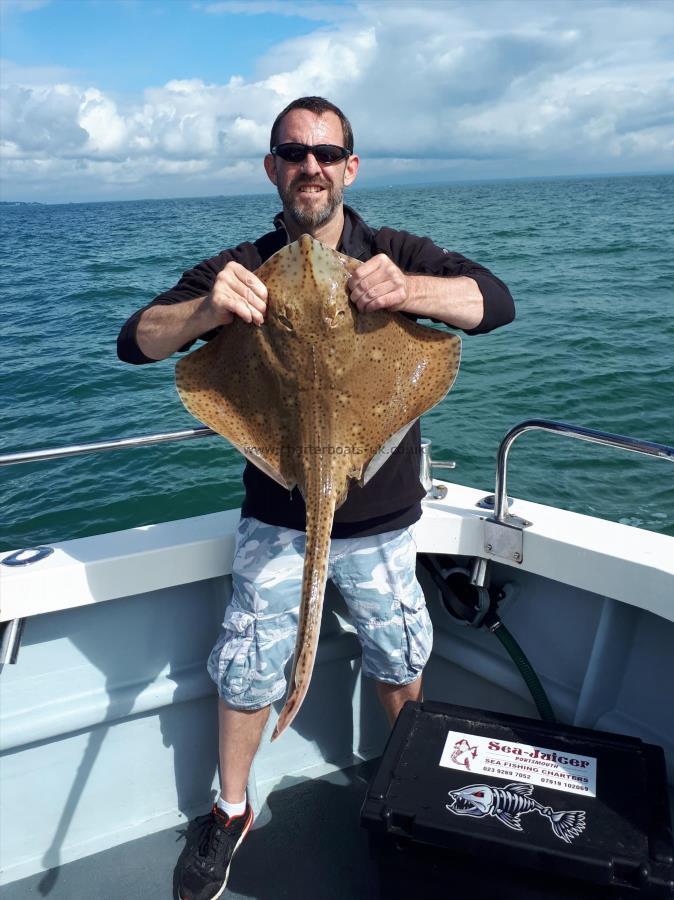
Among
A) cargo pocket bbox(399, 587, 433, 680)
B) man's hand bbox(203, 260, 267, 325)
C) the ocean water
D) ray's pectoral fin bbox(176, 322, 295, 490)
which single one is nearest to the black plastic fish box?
cargo pocket bbox(399, 587, 433, 680)

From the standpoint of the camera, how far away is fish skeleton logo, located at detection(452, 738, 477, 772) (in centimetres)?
256

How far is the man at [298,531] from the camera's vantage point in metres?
2.68

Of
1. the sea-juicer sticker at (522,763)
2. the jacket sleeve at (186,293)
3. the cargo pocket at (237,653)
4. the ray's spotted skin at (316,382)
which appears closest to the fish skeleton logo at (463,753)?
the sea-juicer sticker at (522,763)

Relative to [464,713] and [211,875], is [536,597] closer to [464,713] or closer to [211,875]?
[464,713]

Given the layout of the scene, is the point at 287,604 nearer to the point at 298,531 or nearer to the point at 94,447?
the point at 298,531

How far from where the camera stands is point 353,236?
9.36ft

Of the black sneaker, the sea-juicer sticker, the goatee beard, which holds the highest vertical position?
the goatee beard

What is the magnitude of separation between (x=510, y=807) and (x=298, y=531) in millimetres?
1187

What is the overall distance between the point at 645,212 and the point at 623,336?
3843cm

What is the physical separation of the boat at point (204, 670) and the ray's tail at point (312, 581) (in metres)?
0.97

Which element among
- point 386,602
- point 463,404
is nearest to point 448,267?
point 386,602

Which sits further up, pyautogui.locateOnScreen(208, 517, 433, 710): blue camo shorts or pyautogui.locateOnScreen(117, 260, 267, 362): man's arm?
pyautogui.locateOnScreen(117, 260, 267, 362): man's arm

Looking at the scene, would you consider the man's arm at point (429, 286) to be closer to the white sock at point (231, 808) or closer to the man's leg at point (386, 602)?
the man's leg at point (386, 602)

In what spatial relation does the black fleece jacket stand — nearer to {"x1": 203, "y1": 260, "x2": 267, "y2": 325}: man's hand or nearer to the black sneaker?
{"x1": 203, "y1": 260, "x2": 267, "y2": 325}: man's hand
